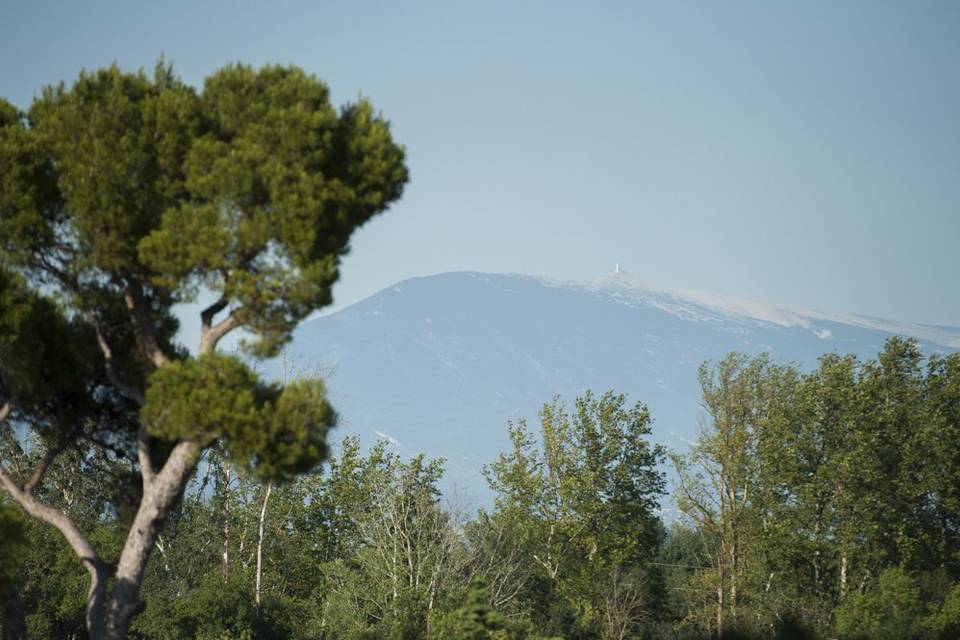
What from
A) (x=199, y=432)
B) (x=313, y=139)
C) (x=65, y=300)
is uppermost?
(x=313, y=139)

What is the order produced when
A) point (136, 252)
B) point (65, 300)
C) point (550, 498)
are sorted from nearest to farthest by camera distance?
point (136, 252), point (65, 300), point (550, 498)

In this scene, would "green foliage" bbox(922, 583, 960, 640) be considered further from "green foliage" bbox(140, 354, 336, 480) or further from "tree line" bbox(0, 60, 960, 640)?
"green foliage" bbox(140, 354, 336, 480)

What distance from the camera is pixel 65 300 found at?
600 inches

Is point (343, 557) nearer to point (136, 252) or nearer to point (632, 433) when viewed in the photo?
point (632, 433)

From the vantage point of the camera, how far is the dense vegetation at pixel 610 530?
3616cm

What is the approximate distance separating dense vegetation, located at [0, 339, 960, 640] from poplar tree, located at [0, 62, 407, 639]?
15.8 metres

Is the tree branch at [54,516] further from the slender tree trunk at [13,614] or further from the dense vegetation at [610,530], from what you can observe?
the dense vegetation at [610,530]

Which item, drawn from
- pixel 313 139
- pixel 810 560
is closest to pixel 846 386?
pixel 810 560

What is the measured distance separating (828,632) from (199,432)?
30.6 m

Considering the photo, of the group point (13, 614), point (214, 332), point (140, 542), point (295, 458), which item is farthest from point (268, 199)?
point (13, 614)

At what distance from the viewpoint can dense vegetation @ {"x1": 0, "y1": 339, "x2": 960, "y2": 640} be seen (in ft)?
119

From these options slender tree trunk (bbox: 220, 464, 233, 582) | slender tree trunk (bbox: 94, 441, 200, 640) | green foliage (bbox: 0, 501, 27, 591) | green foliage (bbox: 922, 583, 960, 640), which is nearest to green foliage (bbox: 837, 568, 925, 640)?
green foliage (bbox: 922, 583, 960, 640)

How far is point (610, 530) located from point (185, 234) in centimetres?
3959

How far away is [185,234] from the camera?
1340 centimetres
